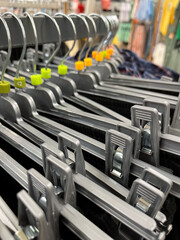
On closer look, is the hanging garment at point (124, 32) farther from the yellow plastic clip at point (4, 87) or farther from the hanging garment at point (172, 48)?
the yellow plastic clip at point (4, 87)

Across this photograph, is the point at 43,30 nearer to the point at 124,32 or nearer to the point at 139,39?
the point at 139,39

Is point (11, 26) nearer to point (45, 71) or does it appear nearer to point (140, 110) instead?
point (45, 71)

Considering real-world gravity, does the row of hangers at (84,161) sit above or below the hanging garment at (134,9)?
below

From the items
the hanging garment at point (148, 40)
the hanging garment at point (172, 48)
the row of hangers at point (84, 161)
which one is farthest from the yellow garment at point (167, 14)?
the row of hangers at point (84, 161)

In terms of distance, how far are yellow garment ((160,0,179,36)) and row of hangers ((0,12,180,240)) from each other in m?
2.46

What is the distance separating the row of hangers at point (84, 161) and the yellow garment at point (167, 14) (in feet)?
8.08

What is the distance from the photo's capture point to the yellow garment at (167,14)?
9.48ft

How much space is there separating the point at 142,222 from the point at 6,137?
432mm

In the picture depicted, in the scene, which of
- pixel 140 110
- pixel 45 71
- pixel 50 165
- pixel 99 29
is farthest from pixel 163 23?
pixel 50 165

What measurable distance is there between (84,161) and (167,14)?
3091 mm

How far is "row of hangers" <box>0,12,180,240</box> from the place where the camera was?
15.0 inches

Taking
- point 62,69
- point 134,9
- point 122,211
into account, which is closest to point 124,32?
point 134,9

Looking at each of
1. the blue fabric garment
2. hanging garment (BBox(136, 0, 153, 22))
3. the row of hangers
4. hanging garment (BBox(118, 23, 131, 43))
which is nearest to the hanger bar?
the row of hangers

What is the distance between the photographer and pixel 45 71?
2.79ft
